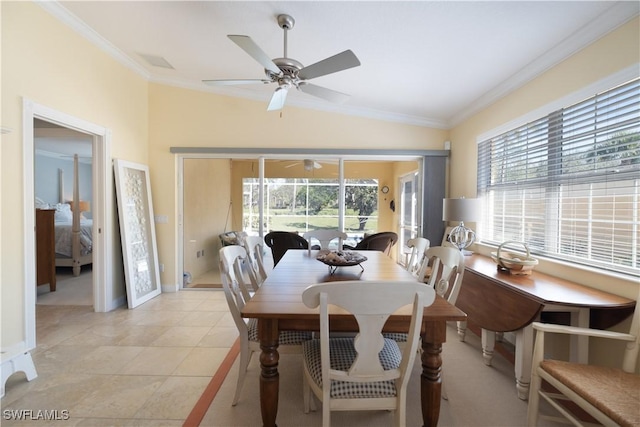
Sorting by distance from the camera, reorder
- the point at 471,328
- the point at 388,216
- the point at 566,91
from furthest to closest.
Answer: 1. the point at 388,216
2. the point at 471,328
3. the point at 566,91

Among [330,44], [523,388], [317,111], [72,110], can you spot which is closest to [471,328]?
[523,388]

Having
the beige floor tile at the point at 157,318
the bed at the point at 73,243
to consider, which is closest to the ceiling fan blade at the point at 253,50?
the beige floor tile at the point at 157,318

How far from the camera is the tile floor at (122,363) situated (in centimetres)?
170

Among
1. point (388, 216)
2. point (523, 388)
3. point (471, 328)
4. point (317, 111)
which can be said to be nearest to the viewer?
point (523, 388)

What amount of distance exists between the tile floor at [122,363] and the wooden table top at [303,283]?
2.96 feet

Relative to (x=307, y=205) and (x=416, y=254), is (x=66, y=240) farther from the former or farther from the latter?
(x=416, y=254)

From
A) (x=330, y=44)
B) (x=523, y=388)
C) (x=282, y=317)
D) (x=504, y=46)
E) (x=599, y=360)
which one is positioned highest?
(x=330, y=44)

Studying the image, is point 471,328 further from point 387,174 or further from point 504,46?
point 387,174

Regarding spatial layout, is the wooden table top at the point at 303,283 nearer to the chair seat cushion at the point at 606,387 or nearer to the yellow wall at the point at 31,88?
the chair seat cushion at the point at 606,387

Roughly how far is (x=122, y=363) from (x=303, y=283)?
5.41 ft

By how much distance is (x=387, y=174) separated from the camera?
18.4ft

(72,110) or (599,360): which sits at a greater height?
(72,110)

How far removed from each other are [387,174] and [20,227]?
16.7 feet

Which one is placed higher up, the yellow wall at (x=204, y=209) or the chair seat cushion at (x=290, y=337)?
the yellow wall at (x=204, y=209)
